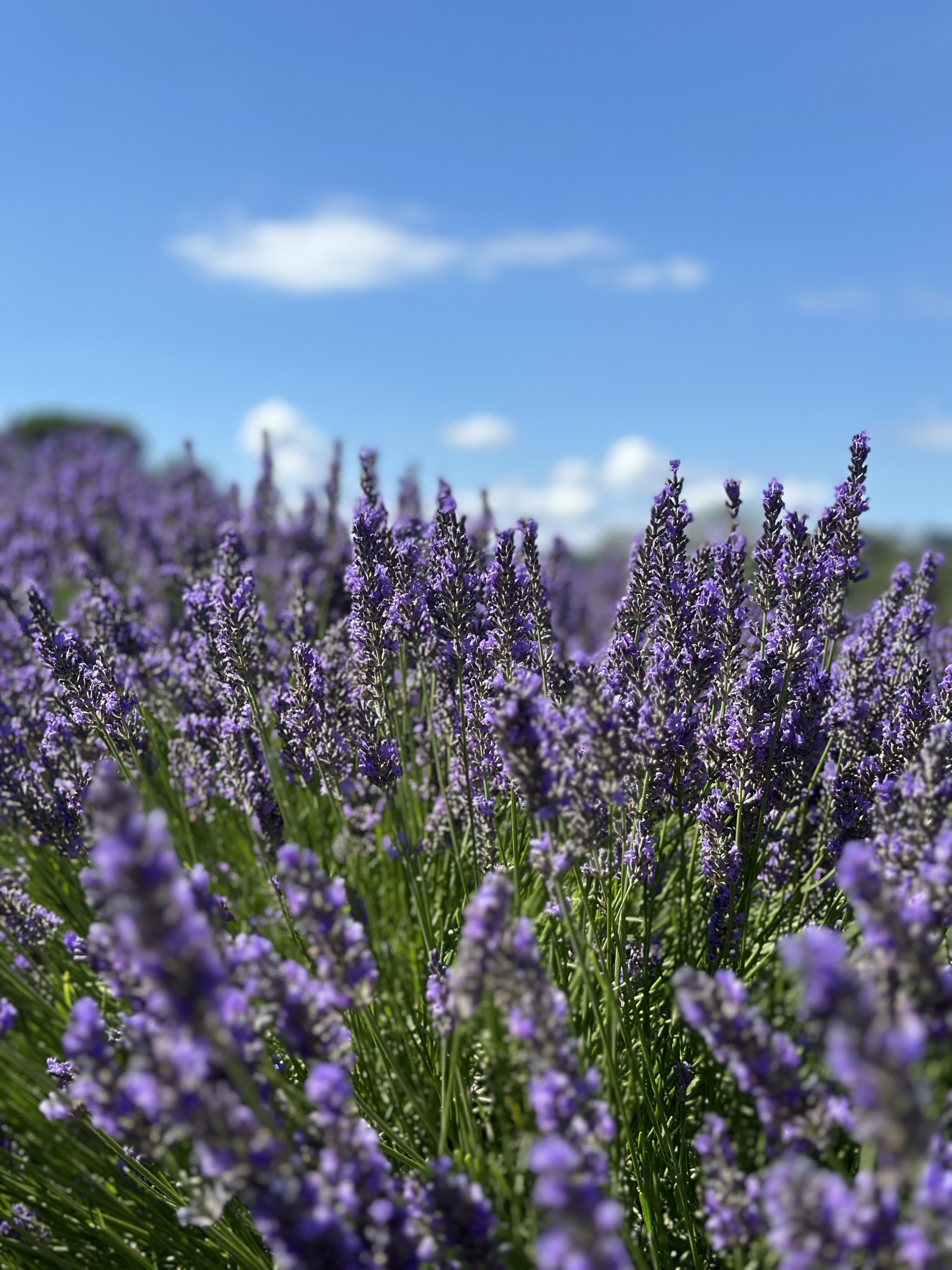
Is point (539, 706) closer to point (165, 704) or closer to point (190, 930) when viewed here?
point (190, 930)

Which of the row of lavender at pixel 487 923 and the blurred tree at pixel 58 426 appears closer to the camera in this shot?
the row of lavender at pixel 487 923

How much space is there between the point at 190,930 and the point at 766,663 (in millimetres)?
2024

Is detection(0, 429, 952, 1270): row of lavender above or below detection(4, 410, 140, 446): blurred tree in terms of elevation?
below

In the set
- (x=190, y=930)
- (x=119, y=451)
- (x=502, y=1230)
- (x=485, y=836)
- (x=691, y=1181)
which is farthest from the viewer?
(x=119, y=451)

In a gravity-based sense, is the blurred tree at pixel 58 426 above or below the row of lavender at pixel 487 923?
above

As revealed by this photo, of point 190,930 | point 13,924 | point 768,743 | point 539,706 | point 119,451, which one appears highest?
point 119,451

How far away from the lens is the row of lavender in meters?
1.19

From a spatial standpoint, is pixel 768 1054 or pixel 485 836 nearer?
pixel 768 1054

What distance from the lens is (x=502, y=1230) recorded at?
5.46 feet

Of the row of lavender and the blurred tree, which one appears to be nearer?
the row of lavender

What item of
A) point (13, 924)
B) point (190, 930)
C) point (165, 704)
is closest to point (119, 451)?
point (165, 704)

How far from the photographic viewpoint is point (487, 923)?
1447mm

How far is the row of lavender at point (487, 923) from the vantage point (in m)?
1.19

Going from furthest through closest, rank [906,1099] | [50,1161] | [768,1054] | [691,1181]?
[691,1181], [50,1161], [768,1054], [906,1099]
